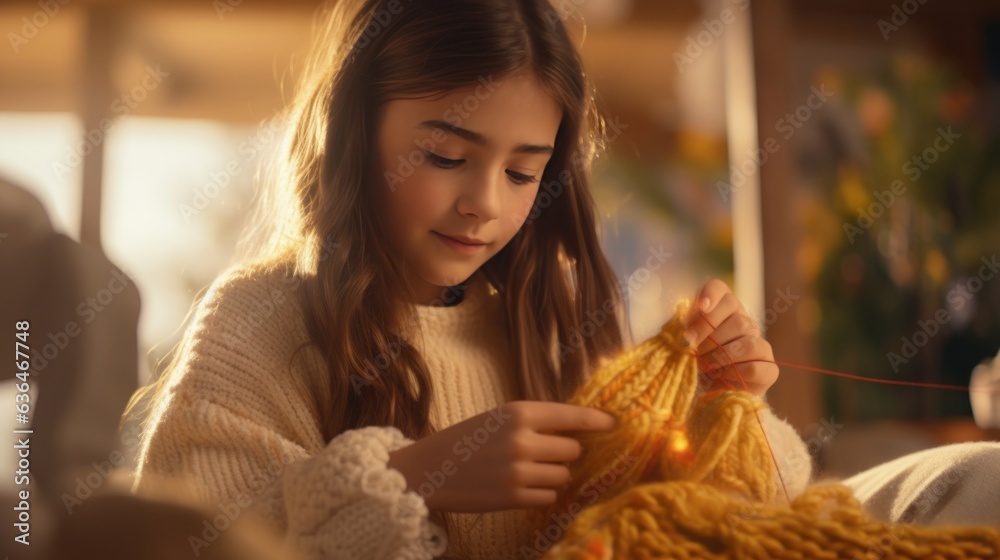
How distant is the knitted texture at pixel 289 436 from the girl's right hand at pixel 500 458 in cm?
3

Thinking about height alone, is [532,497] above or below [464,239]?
below

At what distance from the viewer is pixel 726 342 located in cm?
92

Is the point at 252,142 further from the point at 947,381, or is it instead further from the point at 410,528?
the point at 947,381

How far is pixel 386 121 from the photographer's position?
40.2 inches

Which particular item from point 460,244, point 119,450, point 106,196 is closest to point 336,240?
point 460,244

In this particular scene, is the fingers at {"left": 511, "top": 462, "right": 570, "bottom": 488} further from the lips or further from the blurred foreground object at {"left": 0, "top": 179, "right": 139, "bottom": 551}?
the blurred foreground object at {"left": 0, "top": 179, "right": 139, "bottom": 551}

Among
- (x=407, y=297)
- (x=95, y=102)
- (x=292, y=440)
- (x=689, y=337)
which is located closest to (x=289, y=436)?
(x=292, y=440)

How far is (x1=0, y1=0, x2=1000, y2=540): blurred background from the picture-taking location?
69.9 inches

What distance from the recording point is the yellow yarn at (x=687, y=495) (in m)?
0.60

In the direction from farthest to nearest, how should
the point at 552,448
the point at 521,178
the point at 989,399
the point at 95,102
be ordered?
the point at 95,102 < the point at 989,399 < the point at 521,178 < the point at 552,448

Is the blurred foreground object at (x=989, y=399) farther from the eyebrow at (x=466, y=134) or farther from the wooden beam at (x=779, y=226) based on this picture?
the eyebrow at (x=466, y=134)

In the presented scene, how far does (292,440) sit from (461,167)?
35cm

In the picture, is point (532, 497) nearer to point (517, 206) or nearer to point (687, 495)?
point (687, 495)

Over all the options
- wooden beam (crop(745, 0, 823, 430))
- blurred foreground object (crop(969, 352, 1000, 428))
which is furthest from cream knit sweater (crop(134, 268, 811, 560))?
Answer: wooden beam (crop(745, 0, 823, 430))
